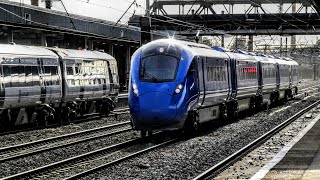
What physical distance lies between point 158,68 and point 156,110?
142 cm

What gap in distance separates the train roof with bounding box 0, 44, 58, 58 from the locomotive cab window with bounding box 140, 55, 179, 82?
5.43 m

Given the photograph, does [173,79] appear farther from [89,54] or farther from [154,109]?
[89,54]

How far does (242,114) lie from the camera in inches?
1189

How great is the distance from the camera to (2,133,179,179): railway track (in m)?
12.0

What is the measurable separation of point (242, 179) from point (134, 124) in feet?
20.9

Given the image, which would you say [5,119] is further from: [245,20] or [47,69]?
[245,20]

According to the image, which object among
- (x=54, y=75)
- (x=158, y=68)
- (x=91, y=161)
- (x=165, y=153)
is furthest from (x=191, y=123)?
(x=54, y=75)

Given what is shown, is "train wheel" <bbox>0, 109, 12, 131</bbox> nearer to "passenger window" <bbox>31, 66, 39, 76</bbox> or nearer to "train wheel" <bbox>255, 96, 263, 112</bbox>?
"passenger window" <bbox>31, 66, 39, 76</bbox>

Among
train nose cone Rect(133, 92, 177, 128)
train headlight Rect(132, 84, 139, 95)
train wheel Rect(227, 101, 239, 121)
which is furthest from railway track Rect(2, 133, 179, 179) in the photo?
train wheel Rect(227, 101, 239, 121)

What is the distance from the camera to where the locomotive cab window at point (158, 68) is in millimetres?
17203

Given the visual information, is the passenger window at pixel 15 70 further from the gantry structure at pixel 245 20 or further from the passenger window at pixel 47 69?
the gantry structure at pixel 245 20

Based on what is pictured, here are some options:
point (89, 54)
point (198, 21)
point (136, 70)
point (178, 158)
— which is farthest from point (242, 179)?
point (198, 21)

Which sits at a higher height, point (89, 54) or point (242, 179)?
point (89, 54)

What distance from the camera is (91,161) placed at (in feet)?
45.6
